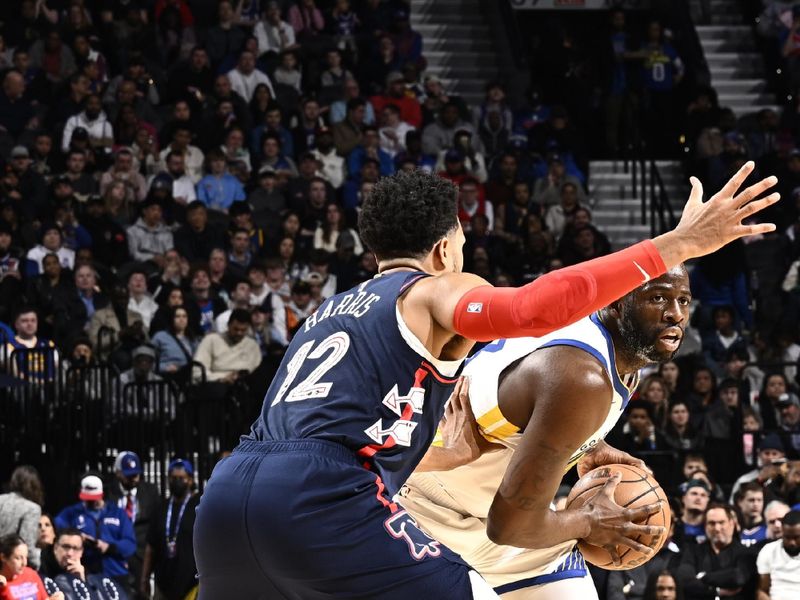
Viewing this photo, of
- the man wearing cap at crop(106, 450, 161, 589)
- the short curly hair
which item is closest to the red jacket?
the man wearing cap at crop(106, 450, 161, 589)

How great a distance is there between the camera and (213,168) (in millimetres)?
14594

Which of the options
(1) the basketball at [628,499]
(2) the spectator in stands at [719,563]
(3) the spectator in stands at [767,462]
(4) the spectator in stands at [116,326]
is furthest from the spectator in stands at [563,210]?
(1) the basketball at [628,499]

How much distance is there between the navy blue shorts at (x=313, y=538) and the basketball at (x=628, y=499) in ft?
4.20

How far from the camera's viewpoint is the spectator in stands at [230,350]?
12.4m

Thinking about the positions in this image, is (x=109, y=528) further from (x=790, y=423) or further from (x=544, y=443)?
(x=544, y=443)

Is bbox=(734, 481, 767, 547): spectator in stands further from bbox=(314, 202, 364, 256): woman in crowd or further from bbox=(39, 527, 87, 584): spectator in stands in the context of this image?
bbox=(39, 527, 87, 584): spectator in stands

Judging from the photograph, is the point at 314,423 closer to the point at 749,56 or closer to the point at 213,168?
the point at 213,168

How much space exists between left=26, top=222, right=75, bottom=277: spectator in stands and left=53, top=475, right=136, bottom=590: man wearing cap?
277 cm

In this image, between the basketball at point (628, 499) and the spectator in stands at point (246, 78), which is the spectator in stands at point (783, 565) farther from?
the spectator in stands at point (246, 78)

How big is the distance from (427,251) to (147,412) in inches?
312

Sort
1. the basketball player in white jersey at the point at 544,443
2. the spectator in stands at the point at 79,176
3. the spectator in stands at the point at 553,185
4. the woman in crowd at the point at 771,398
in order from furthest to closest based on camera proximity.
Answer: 1. the spectator in stands at the point at 553,185
2. the spectator in stands at the point at 79,176
3. the woman in crowd at the point at 771,398
4. the basketball player in white jersey at the point at 544,443

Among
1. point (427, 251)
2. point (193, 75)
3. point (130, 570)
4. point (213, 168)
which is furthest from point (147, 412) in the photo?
point (427, 251)

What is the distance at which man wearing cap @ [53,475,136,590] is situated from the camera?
10.8 meters

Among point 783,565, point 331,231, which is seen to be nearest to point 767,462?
point 783,565
